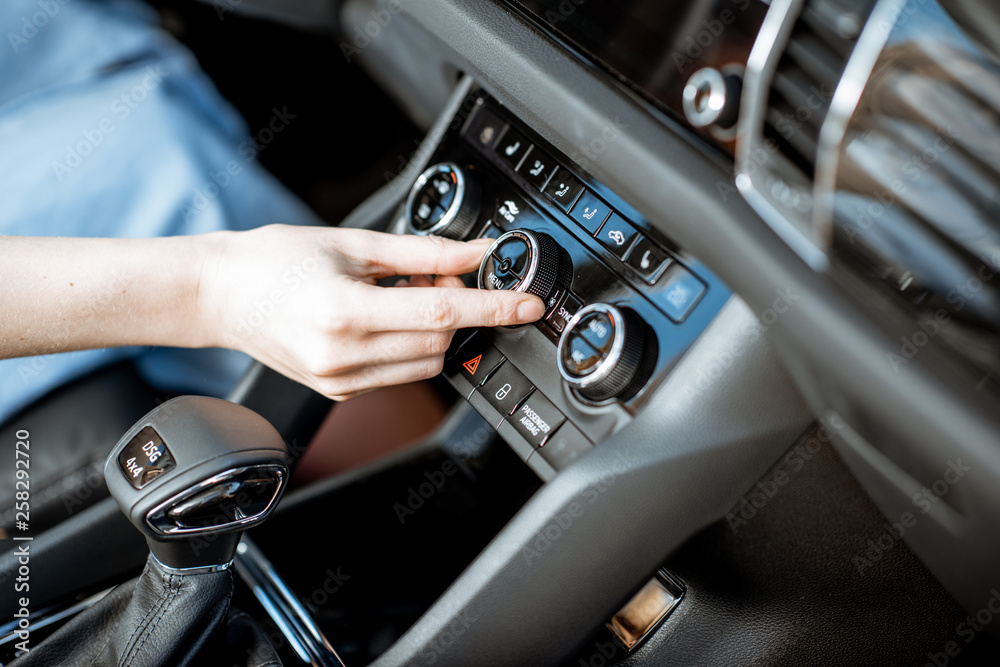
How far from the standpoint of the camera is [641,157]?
1.83 feet

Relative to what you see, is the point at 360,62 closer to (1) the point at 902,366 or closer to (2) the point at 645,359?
(2) the point at 645,359

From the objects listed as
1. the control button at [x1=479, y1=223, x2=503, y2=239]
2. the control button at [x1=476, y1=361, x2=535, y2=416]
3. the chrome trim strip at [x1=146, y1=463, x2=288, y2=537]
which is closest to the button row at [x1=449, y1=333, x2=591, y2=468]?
the control button at [x1=476, y1=361, x2=535, y2=416]

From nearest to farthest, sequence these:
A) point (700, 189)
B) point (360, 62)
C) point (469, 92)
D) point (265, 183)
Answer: point (700, 189), point (469, 92), point (265, 183), point (360, 62)

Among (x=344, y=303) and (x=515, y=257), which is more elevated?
(x=515, y=257)

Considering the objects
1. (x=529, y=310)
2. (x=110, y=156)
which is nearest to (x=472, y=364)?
(x=529, y=310)

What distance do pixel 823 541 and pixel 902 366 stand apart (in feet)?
0.82

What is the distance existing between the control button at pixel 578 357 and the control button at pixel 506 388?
0.08 metres

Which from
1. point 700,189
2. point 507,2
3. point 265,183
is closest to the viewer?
point 700,189

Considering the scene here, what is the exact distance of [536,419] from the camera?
650mm

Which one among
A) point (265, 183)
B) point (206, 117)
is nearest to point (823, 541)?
point (265, 183)

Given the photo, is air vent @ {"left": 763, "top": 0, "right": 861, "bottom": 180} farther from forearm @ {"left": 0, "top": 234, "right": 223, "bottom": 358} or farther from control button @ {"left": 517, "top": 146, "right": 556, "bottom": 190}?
forearm @ {"left": 0, "top": 234, "right": 223, "bottom": 358}

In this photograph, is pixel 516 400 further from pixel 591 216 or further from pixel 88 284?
pixel 88 284

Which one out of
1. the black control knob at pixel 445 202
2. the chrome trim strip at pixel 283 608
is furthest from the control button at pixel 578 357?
the chrome trim strip at pixel 283 608

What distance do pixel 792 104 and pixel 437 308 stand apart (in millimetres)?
320
